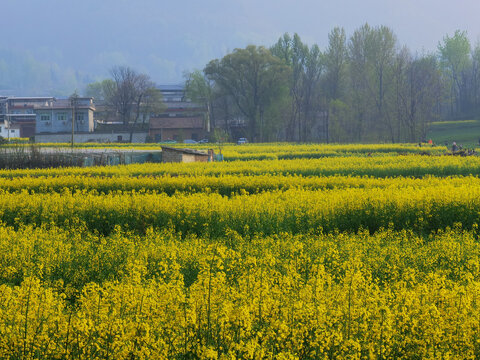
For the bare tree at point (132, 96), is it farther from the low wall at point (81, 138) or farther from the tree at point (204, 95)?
the tree at point (204, 95)

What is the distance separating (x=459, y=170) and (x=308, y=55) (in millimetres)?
60148

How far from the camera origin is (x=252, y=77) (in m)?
74.1

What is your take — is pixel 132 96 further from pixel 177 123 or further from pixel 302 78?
pixel 302 78

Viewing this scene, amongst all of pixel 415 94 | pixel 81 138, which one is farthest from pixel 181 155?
pixel 81 138

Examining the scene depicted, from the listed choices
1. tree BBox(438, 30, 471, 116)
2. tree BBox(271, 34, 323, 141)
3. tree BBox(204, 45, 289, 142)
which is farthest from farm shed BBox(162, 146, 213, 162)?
tree BBox(438, 30, 471, 116)

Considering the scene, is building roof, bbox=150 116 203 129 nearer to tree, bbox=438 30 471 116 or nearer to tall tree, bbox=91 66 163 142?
tall tree, bbox=91 66 163 142

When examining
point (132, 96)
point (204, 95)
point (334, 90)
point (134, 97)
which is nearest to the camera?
point (334, 90)

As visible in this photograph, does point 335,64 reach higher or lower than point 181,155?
higher

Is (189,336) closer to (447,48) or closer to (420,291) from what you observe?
(420,291)

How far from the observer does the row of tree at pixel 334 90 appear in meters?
68.0

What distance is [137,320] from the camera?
5.32m

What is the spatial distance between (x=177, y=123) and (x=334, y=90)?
86.1ft

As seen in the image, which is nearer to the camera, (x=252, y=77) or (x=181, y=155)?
(x=181, y=155)

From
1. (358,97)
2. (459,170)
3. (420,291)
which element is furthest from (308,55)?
(420,291)
